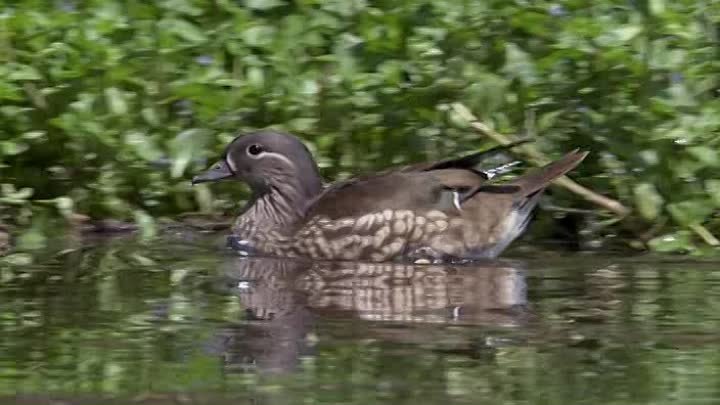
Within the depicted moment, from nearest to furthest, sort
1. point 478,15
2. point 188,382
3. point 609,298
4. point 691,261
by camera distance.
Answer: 1. point 188,382
2. point 609,298
3. point 691,261
4. point 478,15

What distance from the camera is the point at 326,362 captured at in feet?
21.5

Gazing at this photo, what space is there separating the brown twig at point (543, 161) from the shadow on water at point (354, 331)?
41 centimetres

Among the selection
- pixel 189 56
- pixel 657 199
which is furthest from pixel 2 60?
pixel 657 199

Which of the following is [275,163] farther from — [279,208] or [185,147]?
[185,147]

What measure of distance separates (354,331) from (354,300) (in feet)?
2.73

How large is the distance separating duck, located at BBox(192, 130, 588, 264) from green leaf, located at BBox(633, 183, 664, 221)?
335mm

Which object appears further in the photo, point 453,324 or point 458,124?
point 458,124

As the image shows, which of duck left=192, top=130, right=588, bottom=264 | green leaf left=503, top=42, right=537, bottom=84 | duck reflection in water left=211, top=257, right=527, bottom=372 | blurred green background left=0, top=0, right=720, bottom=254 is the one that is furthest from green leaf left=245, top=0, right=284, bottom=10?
duck reflection in water left=211, top=257, right=527, bottom=372

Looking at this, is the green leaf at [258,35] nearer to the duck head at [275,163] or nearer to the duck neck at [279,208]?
the duck head at [275,163]

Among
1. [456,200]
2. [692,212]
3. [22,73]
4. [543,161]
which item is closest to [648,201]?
[692,212]

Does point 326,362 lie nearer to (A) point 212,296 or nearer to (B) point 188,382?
(B) point 188,382

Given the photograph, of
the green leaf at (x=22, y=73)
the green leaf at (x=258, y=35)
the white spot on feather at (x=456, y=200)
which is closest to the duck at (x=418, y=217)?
the white spot on feather at (x=456, y=200)

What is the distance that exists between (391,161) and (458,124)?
574 mm

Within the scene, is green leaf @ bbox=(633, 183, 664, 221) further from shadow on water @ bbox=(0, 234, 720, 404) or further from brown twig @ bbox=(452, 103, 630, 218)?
shadow on water @ bbox=(0, 234, 720, 404)
